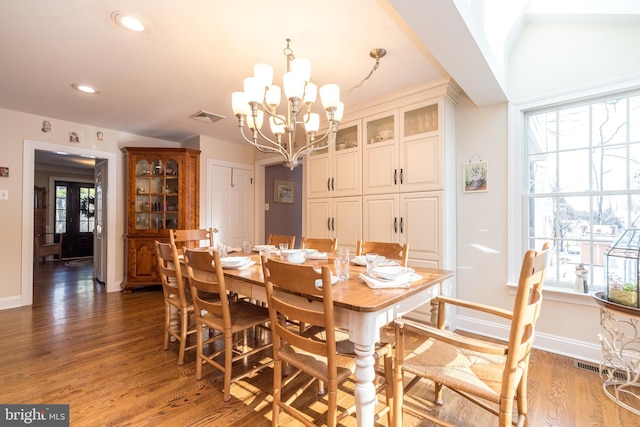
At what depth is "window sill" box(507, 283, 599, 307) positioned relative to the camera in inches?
89.9

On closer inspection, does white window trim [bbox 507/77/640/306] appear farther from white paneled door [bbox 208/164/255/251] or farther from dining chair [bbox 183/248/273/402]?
white paneled door [bbox 208/164/255/251]

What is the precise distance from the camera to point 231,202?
5.14m

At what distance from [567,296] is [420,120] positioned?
76.5 inches

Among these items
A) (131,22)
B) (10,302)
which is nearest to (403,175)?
(131,22)

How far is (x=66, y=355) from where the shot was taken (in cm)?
234

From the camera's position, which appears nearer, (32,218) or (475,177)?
(475,177)

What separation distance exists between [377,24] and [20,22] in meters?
2.37

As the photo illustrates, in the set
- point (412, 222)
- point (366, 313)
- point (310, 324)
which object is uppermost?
point (412, 222)

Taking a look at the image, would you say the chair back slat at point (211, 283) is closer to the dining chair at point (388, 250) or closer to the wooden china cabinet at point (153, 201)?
the dining chair at point (388, 250)

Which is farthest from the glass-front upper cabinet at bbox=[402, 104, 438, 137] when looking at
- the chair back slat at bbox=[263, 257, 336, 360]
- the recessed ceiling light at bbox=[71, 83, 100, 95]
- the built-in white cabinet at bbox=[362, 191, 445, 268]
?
the recessed ceiling light at bbox=[71, 83, 100, 95]

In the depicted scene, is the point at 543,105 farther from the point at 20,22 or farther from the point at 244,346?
the point at 20,22

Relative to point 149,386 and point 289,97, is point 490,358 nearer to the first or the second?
point 289,97

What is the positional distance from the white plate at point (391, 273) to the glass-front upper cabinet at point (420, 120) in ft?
5.62

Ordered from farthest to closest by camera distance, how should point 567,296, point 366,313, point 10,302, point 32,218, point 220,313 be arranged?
point 32,218 → point 10,302 → point 567,296 → point 220,313 → point 366,313
